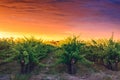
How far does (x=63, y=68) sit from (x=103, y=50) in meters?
2.09

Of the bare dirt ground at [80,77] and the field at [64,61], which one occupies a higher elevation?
the field at [64,61]

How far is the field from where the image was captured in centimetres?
1209

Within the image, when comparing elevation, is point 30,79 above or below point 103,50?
below

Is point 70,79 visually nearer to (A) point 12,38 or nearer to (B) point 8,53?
(B) point 8,53

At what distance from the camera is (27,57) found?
12195 millimetres

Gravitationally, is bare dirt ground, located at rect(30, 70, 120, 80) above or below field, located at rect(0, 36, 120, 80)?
below

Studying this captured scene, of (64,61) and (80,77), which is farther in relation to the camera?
(64,61)

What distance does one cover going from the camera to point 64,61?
12.5 meters

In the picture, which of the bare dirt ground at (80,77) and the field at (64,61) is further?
the field at (64,61)

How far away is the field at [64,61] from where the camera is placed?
39.7 feet

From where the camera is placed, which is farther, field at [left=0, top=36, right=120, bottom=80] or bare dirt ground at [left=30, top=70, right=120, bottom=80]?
field at [left=0, top=36, right=120, bottom=80]

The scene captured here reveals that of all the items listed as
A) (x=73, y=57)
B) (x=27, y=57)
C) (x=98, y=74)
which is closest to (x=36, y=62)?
(x=27, y=57)

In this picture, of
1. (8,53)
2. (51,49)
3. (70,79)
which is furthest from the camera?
(51,49)

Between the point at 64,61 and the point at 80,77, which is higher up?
the point at 64,61
